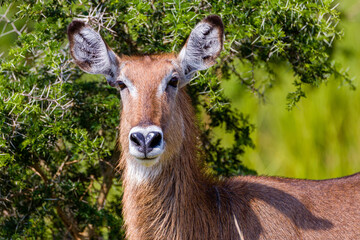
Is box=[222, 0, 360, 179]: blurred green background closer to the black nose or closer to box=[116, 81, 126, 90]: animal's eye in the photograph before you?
box=[116, 81, 126, 90]: animal's eye

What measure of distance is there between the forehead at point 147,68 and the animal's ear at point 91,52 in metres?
0.17

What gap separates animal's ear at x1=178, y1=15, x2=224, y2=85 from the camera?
17.8ft

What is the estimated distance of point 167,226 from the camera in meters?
5.33

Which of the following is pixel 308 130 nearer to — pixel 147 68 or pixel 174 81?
pixel 174 81

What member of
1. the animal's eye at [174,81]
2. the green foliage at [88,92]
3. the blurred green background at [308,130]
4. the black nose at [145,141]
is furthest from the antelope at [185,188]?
the blurred green background at [308,130]

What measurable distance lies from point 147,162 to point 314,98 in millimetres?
6724

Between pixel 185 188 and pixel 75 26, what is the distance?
183 centimetres

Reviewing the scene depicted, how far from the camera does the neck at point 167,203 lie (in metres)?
5.32

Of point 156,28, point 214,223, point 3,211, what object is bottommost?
point 3,211

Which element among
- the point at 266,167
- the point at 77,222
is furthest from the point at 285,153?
the point at 77,222

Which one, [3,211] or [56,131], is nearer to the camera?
[56,131]

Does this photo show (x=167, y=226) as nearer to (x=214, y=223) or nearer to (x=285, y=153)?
(x=214, y=223)

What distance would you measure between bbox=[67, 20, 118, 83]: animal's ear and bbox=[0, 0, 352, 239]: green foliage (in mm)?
434

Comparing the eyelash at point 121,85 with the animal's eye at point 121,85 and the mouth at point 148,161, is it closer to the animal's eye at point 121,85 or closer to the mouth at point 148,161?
the animal's eye at point 121,85
